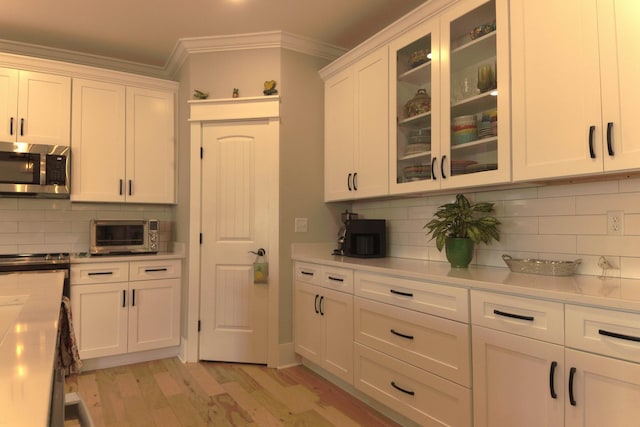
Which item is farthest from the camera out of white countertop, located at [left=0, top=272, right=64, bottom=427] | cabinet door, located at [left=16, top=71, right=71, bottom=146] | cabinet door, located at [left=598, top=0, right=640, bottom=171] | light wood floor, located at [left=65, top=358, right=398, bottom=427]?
cabinet door, located at [left=16, top=71, right=71, bottom=146]

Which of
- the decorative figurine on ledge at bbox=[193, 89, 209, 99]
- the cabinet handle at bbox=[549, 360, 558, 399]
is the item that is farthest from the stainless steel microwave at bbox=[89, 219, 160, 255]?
the cabinet handle at bbox=[549, 360, 558, 399]

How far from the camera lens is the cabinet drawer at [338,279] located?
102 inches

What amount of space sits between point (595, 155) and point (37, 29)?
12.8 feet

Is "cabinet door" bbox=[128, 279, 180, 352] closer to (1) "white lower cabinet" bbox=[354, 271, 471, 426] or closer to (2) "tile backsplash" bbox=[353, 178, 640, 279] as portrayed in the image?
(1) "white lower cabinet" bbox=[354, 271, 471, 426]

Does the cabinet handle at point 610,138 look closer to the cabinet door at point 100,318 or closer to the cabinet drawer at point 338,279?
the cabinet drawer at point 338,279

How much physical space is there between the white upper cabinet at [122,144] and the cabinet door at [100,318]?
0.79m

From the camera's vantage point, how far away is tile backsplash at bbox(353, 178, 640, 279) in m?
1.82

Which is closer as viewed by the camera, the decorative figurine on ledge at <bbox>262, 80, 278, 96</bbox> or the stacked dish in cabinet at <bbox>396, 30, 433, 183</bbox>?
the stacked dish in cabinet at <bbox>396, 30, 433, 183</bbox>

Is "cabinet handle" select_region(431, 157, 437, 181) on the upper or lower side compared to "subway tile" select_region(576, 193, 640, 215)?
upper

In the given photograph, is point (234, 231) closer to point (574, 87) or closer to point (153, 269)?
point (153, 269)

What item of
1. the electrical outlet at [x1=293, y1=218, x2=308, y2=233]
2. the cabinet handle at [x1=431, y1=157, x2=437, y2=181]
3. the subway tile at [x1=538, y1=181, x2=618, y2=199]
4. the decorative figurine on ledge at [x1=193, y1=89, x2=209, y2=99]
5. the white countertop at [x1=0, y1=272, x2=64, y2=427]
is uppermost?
the decorative figurine on ledge at [x1=193, y1=89, x2=209, y2=99]

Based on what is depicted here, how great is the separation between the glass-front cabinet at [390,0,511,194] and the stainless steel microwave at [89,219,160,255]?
2151 mm

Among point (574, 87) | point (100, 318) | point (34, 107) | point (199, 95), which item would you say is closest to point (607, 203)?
point (574, 87)

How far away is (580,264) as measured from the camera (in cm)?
196
